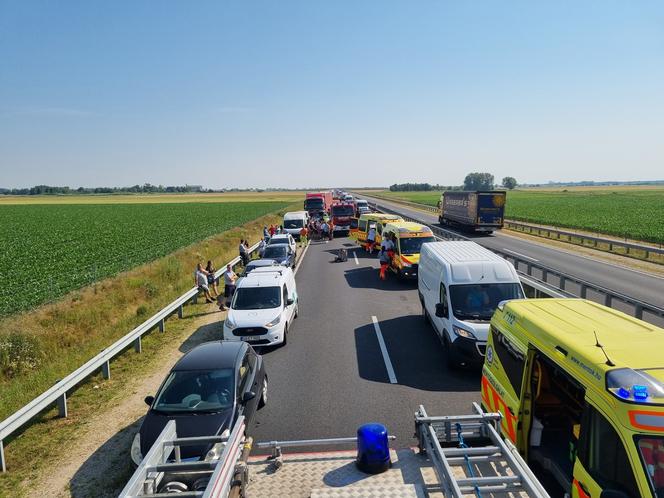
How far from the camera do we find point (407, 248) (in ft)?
66.9

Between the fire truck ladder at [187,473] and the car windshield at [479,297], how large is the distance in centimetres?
677

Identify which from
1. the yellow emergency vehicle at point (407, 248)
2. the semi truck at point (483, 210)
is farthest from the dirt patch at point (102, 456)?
the semi truck at point (483, 210)

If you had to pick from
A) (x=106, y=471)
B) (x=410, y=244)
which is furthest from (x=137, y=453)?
(x=410, y=244)

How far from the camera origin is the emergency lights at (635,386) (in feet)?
12.5

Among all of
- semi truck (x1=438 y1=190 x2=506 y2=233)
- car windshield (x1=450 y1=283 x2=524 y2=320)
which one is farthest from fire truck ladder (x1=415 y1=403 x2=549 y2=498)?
semi truck (x1=438 y1=190 x2=506 y2=233)

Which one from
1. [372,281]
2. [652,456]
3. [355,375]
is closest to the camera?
[652,456]

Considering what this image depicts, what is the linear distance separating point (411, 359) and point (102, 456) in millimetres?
6812

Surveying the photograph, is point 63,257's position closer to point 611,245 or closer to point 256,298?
point 256,298

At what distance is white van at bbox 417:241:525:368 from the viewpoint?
10103mm

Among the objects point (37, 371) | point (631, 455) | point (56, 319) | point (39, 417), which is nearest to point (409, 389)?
point (631, 455)

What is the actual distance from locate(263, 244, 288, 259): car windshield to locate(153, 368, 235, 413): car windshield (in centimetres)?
1433

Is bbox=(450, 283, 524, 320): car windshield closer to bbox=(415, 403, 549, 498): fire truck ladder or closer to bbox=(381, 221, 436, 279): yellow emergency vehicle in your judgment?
bbox=(415, 403, 549, 498): fire truck ladder

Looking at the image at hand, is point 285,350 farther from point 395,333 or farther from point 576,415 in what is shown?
point 576,415

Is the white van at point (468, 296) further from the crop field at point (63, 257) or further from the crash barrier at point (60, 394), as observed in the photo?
the crop field at point (63, 257)
